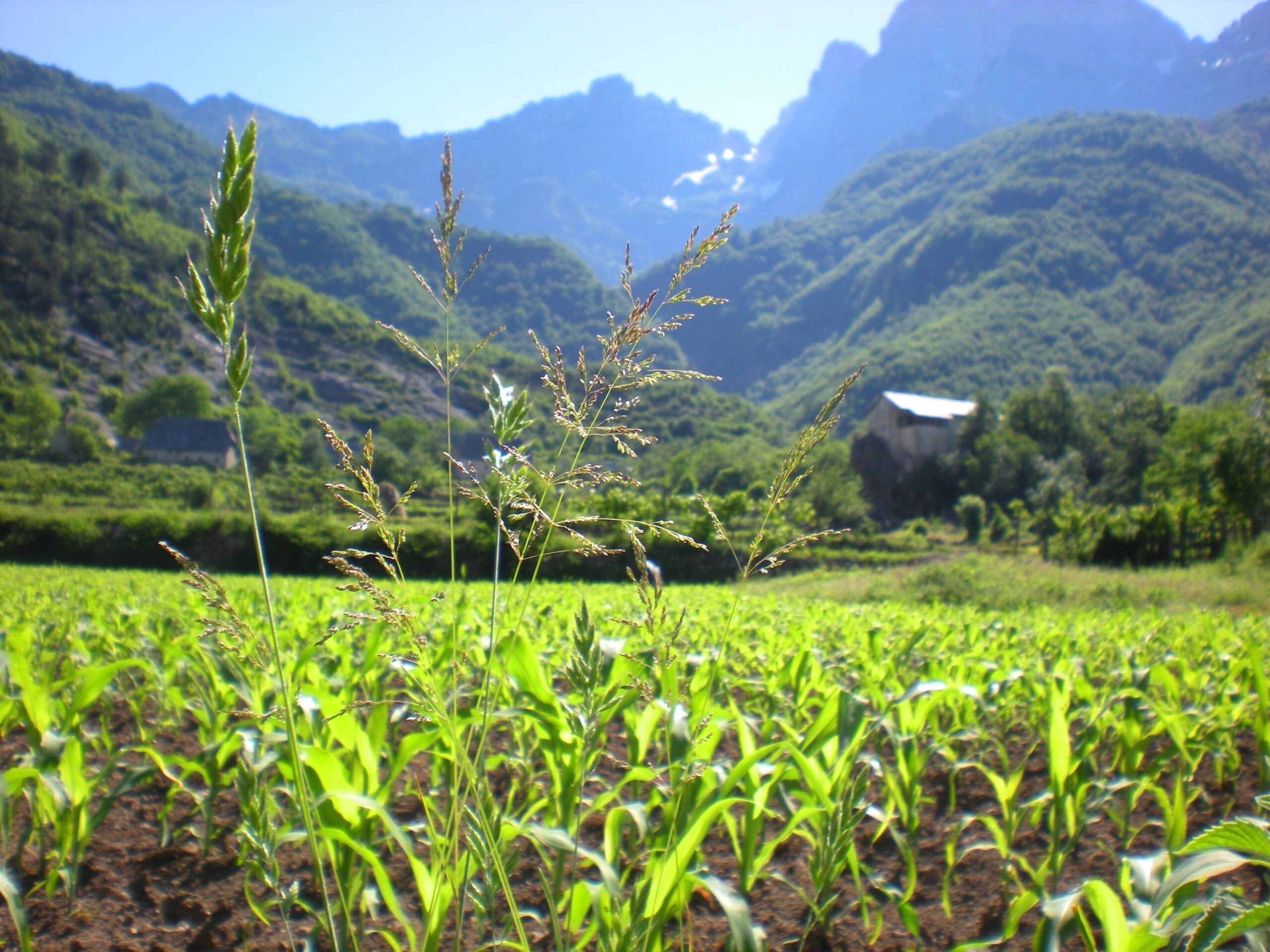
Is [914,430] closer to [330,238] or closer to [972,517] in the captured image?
[972,517]

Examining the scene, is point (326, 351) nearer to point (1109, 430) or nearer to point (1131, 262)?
point (1109, 430)

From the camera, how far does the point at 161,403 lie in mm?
57312

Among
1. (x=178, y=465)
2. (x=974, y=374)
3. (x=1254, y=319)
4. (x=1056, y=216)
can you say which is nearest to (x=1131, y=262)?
(x=1056, y=216)

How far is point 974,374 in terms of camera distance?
73.5 metres

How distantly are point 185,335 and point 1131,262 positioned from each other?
377 feet

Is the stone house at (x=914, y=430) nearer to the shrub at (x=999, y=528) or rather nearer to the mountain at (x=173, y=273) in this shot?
the shrub at (x=999, y=528)

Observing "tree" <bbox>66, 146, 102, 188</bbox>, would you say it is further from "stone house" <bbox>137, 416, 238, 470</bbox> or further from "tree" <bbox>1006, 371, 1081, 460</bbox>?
"tree" <bbox>1006, 371, 1081, 460</bbox>

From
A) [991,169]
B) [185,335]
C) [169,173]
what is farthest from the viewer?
[991,169]

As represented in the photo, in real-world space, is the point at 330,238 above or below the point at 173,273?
above

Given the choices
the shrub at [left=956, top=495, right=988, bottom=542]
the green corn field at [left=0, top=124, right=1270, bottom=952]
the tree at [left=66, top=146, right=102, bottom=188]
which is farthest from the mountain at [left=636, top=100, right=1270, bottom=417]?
the green corn field at [left=0, top=124, right=1270, bottom=952]

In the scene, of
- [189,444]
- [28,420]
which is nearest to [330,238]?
[189,444]

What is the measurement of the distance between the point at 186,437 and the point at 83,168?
1463 inches

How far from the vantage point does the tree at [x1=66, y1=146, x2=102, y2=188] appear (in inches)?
2736

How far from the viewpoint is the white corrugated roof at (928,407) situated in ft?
149
